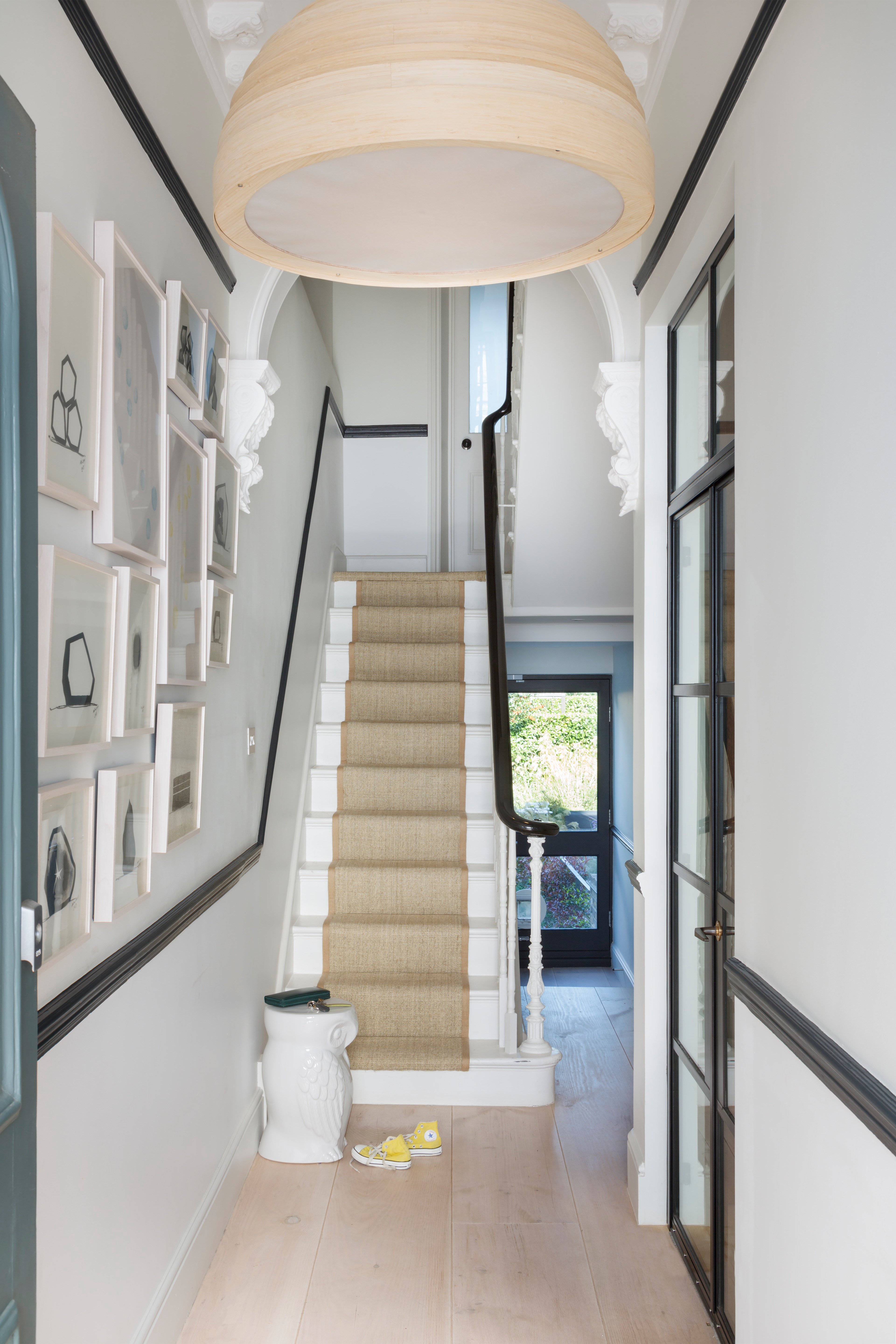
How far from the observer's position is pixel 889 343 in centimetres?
105

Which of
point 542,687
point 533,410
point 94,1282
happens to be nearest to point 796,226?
point 94,1282

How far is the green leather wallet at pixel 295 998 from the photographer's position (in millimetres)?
2830

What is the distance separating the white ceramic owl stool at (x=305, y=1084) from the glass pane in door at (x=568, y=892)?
3729 mm

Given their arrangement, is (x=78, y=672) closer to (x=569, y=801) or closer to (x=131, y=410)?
(x=131, y=410)

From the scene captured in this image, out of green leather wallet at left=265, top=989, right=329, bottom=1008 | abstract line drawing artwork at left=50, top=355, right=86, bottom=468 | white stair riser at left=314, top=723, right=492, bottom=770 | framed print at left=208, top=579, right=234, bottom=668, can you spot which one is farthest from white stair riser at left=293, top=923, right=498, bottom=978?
abstract line drawing artwork at left=50, top=355, right=86, bottom=468

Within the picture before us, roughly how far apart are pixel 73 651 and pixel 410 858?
256cm

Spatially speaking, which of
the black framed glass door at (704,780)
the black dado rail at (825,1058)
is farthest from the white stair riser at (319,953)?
the black dado rail at (825,1058)

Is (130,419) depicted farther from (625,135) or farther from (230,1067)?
(230,1067)

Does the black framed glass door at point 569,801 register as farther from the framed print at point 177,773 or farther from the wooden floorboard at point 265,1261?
the framed print at point 177,773

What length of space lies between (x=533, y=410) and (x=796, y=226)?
234cm

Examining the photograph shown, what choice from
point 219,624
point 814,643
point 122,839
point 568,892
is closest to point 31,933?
point 122,839

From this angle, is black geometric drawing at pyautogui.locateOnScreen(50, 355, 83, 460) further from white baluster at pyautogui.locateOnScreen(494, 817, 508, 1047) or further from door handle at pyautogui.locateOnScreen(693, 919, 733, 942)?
white baluster at pyautogui.locateOnScreen(494, 817, 508, 1047)

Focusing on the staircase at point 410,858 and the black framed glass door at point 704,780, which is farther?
the staircase at point 410,858

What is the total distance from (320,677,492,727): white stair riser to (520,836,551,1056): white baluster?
46.1 inches
